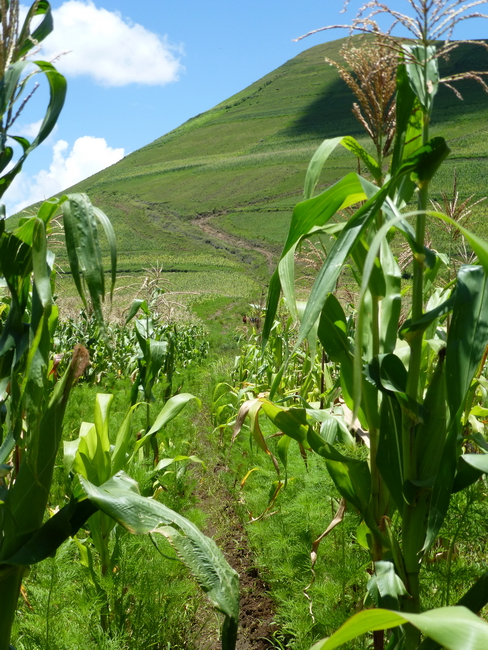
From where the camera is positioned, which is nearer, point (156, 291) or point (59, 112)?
point (59, 112)

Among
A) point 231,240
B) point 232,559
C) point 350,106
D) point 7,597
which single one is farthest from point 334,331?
point 350,106

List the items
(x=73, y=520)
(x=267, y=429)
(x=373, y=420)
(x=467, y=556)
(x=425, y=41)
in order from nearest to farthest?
(x=425, y=41) → (x=73, y=520) → (x=373, y=420) → (x=467, y=556) → (x=267, y=429)

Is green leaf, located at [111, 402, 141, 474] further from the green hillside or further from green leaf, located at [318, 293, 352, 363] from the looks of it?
the green hillside

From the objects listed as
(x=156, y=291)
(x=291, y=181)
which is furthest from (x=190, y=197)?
(x=156, y=291)

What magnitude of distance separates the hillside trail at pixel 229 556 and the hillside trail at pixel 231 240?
3873 cm

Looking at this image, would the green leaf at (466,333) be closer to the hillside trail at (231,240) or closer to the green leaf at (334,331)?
the green leaf at (334,331)

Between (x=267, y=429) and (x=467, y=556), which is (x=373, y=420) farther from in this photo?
(x=267, y=429)

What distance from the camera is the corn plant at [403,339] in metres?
1.18

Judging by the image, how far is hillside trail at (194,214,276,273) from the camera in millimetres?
46697

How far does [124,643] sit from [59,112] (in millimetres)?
1760

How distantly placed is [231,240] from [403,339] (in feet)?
178

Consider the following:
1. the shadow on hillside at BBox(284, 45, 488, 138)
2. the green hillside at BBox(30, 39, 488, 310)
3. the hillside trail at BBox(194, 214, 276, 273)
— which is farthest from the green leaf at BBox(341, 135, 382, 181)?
the shadow on hillside at BBox(284, 45, 488, 138)

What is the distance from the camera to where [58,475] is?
2.96 m

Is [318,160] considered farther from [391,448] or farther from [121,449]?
[121,449]
